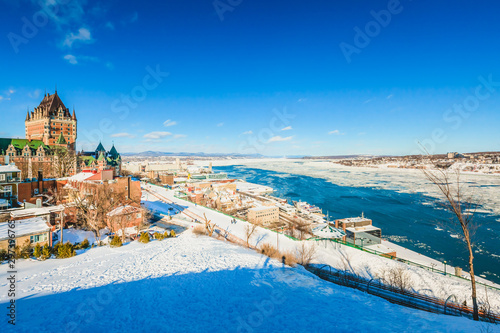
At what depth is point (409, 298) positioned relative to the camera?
10406 millimetres

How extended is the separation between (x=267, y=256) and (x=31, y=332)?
1125 cm

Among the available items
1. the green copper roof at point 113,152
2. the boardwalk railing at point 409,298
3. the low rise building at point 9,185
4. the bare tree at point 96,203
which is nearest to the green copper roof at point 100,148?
the green copper roof at point 113,152

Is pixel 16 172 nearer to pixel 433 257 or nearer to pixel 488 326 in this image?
pixel 488 326

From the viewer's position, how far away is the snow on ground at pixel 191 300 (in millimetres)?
7355

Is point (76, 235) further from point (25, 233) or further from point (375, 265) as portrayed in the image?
point (375, 265)

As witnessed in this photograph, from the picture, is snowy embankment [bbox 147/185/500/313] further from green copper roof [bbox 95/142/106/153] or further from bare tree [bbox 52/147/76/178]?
green copper roof [bbox 95/142/106/153]

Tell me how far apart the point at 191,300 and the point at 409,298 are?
9.27 metres

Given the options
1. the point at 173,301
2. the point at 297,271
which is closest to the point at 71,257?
the point at 173,301

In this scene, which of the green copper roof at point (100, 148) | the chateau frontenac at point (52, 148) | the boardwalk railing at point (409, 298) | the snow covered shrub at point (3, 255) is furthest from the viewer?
the green copper roof at point (100, 148)

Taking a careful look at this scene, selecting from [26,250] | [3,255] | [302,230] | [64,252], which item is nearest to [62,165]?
[26,250]

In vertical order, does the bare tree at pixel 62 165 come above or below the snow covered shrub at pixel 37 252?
above

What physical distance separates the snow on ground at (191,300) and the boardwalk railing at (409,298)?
1126 mm

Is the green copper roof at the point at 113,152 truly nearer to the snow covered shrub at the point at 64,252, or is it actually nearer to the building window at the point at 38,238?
the building window at the point at 38,238

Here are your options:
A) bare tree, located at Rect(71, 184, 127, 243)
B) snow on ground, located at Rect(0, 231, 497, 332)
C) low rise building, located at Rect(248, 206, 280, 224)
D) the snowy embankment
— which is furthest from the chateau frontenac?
snow on ground, located at Rect(0, 231, 497, 332)
